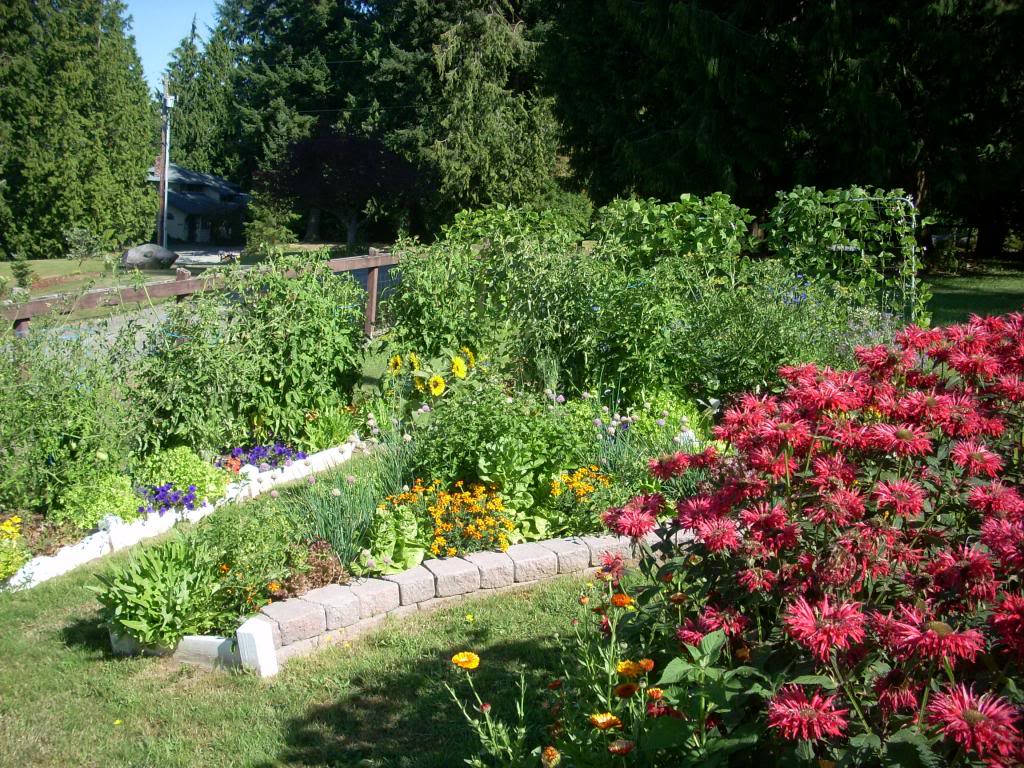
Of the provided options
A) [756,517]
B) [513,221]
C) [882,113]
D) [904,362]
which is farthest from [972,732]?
[882,113]

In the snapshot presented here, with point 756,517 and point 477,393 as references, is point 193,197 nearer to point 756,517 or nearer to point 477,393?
point 477,393

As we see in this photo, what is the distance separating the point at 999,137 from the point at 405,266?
52.3 ft

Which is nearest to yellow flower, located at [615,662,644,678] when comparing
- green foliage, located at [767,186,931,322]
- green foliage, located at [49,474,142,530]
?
green foliage, located at [49,474,142,530]

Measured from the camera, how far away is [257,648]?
11.0 feet

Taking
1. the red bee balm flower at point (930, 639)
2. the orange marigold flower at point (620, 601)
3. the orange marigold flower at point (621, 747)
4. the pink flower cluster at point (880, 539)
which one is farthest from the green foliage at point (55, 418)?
the red bee balm flower at point (930, 639)

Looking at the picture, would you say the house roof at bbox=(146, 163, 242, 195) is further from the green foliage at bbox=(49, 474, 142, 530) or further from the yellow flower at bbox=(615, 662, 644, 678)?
the yellow flower at bbox=(615, 662, 644, 678)

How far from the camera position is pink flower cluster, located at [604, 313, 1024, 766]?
1613 millimetres

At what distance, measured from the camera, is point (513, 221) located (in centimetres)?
861

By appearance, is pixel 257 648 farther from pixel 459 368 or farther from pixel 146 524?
pixel 459 368

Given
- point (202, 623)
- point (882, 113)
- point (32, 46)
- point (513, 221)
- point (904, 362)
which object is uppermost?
point (32, 46)

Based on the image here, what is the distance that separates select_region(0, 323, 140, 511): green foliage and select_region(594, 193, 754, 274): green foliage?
4341mm

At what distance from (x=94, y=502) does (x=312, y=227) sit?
36690 mm

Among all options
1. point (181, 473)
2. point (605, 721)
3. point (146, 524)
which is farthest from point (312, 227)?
point (605, 721)

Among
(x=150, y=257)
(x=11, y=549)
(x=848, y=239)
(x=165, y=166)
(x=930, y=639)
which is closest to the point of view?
(x=930, y=639)
